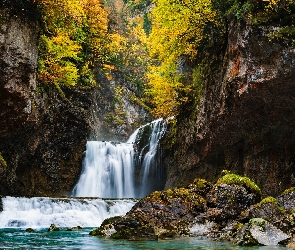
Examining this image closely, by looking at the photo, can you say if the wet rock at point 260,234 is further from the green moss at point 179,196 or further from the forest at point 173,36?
the forest at point 173,36

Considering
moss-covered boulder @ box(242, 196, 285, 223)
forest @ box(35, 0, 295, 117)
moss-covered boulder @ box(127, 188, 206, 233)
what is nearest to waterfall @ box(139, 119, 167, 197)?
forest @ box(35, 0, 295, 117)

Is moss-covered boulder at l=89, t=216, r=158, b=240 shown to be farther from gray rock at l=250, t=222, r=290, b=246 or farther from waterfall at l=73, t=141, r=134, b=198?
waterfall at l=73, t=141, r=134, b=198

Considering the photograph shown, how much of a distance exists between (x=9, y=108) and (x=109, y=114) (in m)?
20.1

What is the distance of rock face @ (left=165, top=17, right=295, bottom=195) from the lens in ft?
51.1

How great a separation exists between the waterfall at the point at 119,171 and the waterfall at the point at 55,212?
7982 millimetres

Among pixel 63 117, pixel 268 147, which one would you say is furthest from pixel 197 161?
pixel 63 117

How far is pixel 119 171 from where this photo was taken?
27.1 metres

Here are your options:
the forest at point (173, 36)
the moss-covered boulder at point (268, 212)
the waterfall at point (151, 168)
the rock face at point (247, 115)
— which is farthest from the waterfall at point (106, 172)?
the moss-covered boulder at point (268, 212)

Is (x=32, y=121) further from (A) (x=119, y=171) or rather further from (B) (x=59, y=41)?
(A) (x=119, y=171)

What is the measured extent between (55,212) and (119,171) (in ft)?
34.5

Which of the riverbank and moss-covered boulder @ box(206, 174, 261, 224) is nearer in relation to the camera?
the riverbank

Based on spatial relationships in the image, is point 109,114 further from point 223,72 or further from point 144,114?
point 223,72

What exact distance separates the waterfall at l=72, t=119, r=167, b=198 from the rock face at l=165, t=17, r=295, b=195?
13.5 ft

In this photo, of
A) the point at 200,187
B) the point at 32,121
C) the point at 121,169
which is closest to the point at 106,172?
the point at 121,169
